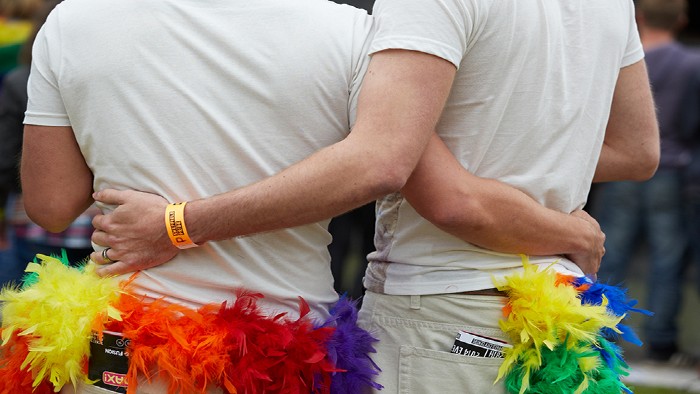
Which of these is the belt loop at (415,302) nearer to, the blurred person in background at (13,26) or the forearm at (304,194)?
the forearm at (304,194)

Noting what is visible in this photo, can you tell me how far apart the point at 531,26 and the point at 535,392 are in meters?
0.81

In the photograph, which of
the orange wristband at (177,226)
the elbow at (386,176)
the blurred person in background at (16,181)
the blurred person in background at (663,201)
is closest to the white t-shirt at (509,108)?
the elbow at (386,176)

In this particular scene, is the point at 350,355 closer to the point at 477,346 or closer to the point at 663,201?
the point at 477,346

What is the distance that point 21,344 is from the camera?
7.34 feet

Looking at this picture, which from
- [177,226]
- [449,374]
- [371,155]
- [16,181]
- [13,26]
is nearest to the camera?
[371,155]

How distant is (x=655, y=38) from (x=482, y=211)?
170 inches

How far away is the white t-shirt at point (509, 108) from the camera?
210cm

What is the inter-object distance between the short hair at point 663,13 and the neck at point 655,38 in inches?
1.2

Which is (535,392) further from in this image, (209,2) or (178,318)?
(209,2)

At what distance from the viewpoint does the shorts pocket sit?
219 centimetres

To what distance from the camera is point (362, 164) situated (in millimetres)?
1986

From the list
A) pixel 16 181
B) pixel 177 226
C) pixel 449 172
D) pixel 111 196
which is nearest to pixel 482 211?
pixel 449 172

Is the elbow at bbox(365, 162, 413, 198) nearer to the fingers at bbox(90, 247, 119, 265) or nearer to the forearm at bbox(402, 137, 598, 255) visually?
the forearm at bbox(402, 137, 598, 255)

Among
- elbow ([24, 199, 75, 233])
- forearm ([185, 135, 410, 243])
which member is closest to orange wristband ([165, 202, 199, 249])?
forearm ([185, 135, 410, 243])
